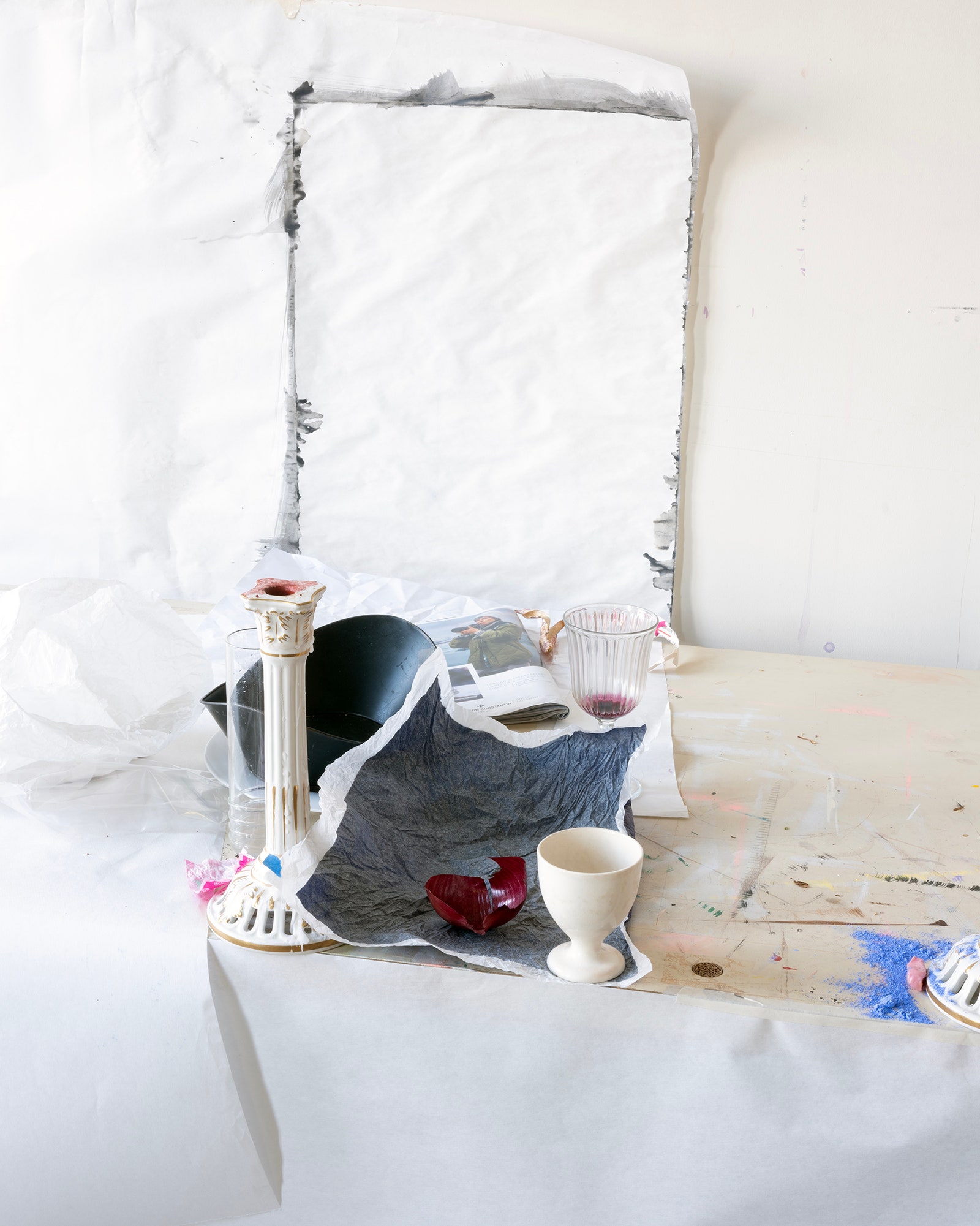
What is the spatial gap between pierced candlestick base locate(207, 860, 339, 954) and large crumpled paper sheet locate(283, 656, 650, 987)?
19 millimetres

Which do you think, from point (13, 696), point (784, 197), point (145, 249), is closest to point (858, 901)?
point (13, 696)

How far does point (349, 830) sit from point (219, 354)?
82 centimetres

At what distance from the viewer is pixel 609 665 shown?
86 cm

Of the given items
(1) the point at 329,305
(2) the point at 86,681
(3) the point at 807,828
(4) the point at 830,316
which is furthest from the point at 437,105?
(3) the point at 807,828

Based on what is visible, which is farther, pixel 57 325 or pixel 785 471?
pixel 57 325

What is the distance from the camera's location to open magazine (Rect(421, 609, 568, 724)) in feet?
3.19

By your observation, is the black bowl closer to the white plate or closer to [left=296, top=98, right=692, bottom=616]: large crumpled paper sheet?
the white plate

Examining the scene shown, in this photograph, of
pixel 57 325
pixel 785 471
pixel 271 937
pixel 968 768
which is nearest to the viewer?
pixel 271 937

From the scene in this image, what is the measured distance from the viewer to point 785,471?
1227mm

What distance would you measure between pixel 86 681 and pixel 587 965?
48 centimetres

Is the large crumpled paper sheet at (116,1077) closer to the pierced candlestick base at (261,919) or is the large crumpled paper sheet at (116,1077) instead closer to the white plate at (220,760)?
the pierced candlestick base at (261,919)

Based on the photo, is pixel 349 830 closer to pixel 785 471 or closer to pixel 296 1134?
pixel 296 1134

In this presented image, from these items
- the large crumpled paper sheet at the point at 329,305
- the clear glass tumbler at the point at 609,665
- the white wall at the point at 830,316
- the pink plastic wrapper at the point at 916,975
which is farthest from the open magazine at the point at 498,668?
the pink plastic wrapper at the point at 916,975

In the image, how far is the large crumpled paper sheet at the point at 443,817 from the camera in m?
0.62
